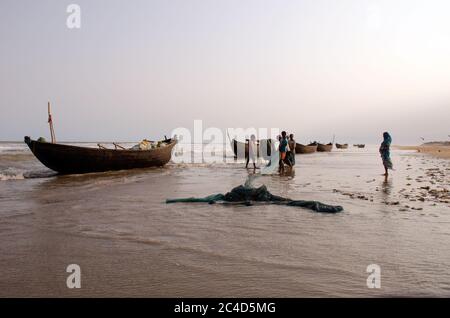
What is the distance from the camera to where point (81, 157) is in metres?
16.1

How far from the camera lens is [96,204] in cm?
752

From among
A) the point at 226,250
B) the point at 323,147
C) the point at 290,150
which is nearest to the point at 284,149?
the point at 290,150

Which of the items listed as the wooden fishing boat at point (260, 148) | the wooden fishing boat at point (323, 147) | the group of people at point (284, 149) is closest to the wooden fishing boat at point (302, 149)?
the wooden fishing boat at point (323, 147)

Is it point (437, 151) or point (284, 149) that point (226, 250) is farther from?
point (437, 151)

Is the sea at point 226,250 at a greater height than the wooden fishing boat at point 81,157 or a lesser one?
lesser

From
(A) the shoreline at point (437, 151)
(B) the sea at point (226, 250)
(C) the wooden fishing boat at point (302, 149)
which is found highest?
(C) the wooden fishing boat at point (302, 149)

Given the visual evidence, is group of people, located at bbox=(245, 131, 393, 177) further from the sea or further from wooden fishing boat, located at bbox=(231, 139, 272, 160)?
wooden fishing boat, located at bbox=(231, 139, 272, 160)

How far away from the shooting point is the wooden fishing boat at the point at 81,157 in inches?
608

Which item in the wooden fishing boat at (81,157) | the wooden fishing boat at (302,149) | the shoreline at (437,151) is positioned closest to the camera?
the wooden fishing boat at (81,157)

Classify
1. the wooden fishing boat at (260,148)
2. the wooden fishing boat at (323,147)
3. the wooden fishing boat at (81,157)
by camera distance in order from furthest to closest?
the wooden fishing boat at (323,147), the wooden fishing boat at (260,148), the wooden fishing boat at (81,157)

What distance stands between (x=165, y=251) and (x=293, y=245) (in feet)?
4.87

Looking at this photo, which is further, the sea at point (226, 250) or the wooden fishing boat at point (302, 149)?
the wooden fishing boat at point (302, 149)

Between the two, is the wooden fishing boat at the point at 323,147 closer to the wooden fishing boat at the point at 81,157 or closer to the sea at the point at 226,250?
the wooden fishing boat at the point at 81,157

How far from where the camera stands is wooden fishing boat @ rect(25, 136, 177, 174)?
608 inches
